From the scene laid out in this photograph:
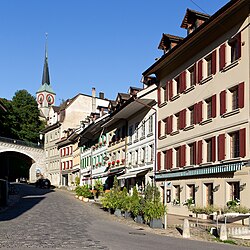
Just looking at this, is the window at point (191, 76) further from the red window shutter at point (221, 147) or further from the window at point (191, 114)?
the red window shutter at point (221, 147)

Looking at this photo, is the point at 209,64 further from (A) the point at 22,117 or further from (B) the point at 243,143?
(A) the point at 22,117

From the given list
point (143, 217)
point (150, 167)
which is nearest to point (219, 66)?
point (143, 217)

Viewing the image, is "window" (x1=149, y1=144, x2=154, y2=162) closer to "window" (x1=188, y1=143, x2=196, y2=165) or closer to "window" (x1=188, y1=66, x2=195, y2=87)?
"window" (x1=188, y1=143, x2=196, y2=165)

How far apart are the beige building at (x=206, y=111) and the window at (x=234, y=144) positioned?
0.05 m

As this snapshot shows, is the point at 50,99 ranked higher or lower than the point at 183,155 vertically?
higher

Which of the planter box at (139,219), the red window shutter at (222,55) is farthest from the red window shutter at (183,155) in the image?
the planter box at (139,219)

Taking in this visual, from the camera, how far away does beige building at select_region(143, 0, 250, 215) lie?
22.9 meters

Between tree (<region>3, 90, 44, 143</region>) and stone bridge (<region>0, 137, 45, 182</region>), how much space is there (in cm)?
454

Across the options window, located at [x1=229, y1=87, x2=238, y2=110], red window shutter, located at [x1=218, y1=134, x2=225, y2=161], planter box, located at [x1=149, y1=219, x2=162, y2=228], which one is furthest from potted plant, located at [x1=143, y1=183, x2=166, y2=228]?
window, located at [x1=229, y1=87, x2=238, y2=110]

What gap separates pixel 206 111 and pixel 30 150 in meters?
59.2

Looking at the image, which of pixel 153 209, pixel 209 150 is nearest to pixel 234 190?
pixel 209 150

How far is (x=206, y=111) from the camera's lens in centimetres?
2712

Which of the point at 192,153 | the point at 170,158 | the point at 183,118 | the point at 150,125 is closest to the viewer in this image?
the point at 192,153

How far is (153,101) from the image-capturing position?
119 ft
